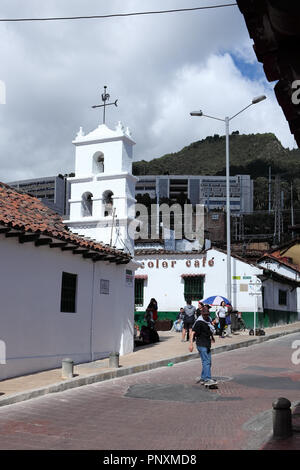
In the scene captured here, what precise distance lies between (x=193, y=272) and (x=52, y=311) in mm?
15791

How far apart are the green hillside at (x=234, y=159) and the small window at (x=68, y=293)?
95116mm

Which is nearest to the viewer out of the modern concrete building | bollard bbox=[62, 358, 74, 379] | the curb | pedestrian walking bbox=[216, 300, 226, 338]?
the curb

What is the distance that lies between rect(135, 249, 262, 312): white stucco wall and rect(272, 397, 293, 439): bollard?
813 inches

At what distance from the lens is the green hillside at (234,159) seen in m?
117

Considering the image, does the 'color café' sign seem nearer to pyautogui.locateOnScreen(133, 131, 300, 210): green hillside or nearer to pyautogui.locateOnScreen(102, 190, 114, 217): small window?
pyautogui.locateOnScreen(102, 190, 114, 217): small window

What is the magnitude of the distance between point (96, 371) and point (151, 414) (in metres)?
4.16

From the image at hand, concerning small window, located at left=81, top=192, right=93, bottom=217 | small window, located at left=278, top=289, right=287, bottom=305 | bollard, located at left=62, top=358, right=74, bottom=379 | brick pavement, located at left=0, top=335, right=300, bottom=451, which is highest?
small window, located at left=81, top=192, right=93, bottom=217

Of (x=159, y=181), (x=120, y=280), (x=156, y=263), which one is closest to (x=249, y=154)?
(x=159, y=181)

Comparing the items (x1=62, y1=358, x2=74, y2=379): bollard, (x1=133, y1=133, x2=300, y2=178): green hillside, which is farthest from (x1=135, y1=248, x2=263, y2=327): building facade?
(x1=133, y1=133, x2=300, y2=178): green hillside

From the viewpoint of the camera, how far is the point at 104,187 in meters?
18.7

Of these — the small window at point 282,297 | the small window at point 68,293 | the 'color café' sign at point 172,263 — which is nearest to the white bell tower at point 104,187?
the small window at point 68,293

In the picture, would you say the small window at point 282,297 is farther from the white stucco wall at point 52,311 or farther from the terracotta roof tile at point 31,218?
the terracotta roof tile at point 31,218

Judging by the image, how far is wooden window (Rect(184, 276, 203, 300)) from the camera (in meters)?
28.1

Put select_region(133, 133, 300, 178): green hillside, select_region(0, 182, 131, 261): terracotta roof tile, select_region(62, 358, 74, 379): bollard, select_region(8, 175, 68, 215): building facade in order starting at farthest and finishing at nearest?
select_region(133, 133, 300, 178): green hillside
select_region(8, 175, 68, 215): building facade
select_region(0, 182, 131, 261): terracotta roof tile
select_region(62, 358, 74, 379): bollard
